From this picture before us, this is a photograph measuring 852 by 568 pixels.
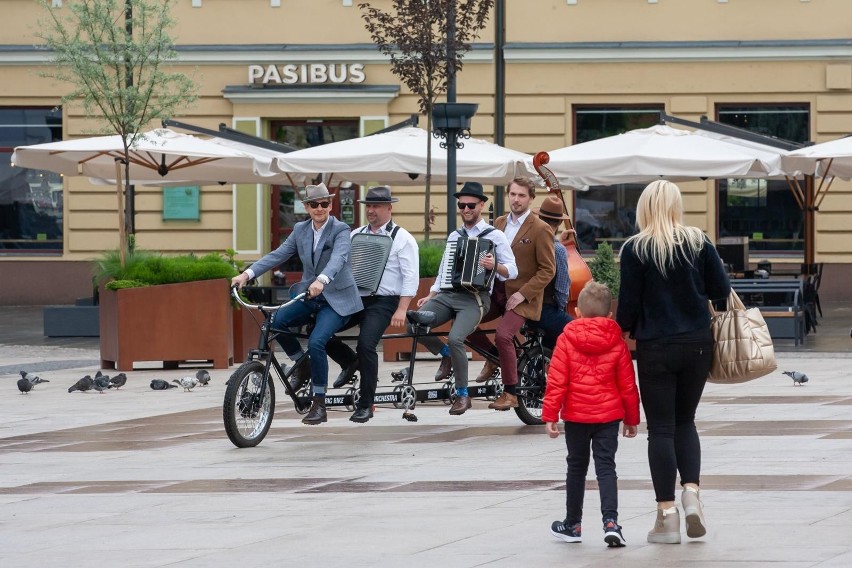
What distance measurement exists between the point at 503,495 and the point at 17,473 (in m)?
3.08

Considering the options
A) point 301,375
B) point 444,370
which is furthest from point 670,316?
point 444,370

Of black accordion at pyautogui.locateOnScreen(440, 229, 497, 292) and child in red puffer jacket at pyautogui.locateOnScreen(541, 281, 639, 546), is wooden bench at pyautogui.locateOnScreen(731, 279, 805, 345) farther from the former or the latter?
child in red puffer jacket at pyautogui.locateOnScreen(541, 281, 639, 546)

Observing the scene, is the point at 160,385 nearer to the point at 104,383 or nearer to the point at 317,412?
the point at 104,383

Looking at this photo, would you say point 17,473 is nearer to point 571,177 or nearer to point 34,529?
point 34,529

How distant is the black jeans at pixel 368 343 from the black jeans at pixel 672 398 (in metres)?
3.87

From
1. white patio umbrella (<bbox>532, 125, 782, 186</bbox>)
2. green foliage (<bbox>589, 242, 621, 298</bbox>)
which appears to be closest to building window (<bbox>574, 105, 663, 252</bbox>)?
white patio umbrella (<bbox>532, 125, 782, 186</bbox>)

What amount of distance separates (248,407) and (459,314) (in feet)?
5.14

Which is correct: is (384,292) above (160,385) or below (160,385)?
above

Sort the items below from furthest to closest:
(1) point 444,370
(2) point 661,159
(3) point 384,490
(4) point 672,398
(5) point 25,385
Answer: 1. (2) point 661,159
2. (5) point 25,385
3. (1) point 444,370
4. (3) point 384,490
5. (4) point 672,398

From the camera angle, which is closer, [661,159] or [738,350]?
[738,350]

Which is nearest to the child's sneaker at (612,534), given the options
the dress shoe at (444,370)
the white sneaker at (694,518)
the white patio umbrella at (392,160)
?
the white sneaker at (694,518)

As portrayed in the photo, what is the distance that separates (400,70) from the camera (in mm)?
20922

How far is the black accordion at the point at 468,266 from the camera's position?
35.3 feet

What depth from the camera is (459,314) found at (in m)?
10.9
